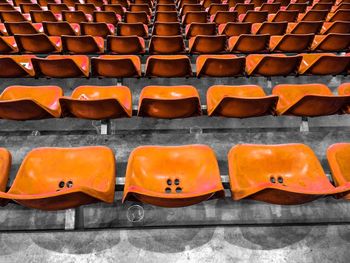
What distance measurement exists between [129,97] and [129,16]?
159cm

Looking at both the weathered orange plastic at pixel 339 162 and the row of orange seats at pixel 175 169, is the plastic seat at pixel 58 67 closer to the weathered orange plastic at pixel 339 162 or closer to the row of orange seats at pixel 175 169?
the row of orange seats at pixel 175 169

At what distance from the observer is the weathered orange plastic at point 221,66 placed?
1.74m

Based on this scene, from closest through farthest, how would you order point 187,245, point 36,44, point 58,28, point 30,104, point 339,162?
point 187,245 < point 339,162 < point 30,104 < point 36,44 < point 58,28

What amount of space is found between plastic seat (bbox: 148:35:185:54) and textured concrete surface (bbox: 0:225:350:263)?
1.51 m

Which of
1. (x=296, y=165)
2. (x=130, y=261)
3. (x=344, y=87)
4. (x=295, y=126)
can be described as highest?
(x=344, y=87)

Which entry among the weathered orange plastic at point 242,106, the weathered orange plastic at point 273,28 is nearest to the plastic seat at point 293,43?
the weathered orange plastic at point 273,28

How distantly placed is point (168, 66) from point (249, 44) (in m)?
0.80

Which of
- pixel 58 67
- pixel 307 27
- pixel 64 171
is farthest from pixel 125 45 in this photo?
pixel 307 27

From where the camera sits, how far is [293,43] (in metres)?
2.18

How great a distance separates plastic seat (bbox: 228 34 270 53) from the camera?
2121 millimetres

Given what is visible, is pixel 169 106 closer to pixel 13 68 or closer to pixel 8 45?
pixel 13 68

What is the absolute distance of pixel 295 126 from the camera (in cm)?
168

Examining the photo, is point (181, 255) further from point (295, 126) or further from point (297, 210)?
point (295, 126)

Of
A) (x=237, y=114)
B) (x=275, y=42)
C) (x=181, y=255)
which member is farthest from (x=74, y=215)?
(x=275, y=42)
